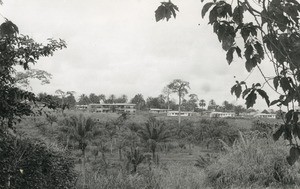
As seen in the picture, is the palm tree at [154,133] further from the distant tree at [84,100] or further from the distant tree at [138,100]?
the distant tree at [84,100]

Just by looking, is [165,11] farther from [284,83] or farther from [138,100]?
[138,100]

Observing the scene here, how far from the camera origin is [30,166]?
10.9m

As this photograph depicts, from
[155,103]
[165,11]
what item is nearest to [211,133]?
[165,11]

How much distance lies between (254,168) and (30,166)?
757cm

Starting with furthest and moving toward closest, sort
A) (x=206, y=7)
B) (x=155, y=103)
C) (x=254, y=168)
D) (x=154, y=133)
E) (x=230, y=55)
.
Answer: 1. (x=155, y=103)
2. (x=154, y=133)
3. (x=254, y=168)
4. (x=230, y=55)
5. (x=206, y=7)

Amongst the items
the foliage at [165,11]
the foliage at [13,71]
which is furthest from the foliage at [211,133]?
the foliage at [165,11]

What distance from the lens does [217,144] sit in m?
49.3

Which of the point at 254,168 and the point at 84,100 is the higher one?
the point at 84,100

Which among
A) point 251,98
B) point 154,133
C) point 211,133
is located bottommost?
point 211,133

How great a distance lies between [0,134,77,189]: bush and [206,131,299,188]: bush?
534 cm

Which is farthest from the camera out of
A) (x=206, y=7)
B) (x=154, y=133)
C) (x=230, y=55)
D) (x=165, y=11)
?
(x=154, y=133)

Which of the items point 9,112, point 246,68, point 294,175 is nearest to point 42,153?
point 9,112

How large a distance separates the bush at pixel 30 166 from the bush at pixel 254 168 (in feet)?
17.5

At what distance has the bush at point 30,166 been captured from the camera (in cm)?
985
